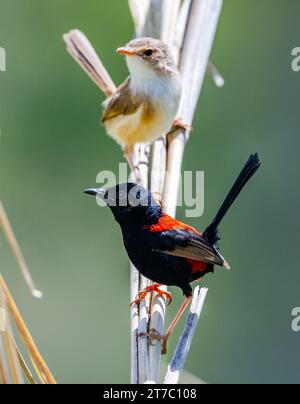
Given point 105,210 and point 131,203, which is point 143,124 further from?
point 105,210

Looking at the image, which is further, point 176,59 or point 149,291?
point 176,59

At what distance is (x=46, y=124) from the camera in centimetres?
562

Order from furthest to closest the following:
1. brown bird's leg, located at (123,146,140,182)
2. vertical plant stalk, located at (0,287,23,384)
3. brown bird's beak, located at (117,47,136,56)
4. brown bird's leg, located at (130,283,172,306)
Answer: brown bird's beak, located at (117,47,136,56)
brown bird's leg, located at (123,146,140,182)
brown bird's leg, located at (130,283,172,306)
vertical plant stalk, located at (0,287,23,384)

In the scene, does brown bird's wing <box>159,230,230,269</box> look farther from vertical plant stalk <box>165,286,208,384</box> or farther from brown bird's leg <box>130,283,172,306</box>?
vertical plant stalk <box>165,286,208,384</box>

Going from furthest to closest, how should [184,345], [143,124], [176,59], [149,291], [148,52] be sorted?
[143,124]
[148,52]
[176,59]
[149,291]
[184,345]

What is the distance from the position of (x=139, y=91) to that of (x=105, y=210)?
172 cm

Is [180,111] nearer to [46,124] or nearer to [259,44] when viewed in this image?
[46,124]

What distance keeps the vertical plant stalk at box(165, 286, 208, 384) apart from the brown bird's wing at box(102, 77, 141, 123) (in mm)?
1941

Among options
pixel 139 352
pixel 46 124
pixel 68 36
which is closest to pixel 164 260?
pixel 139 352

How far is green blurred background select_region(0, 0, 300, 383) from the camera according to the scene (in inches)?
200

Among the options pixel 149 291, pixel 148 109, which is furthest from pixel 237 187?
pixel 148 109

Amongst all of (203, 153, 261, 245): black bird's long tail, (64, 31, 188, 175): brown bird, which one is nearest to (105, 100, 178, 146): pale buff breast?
(64, 31, 188, 175): brown bird

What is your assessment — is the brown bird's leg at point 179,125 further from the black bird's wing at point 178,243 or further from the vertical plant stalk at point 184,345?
the vertical plant stalk at point 184,345

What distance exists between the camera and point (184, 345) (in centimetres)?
209
